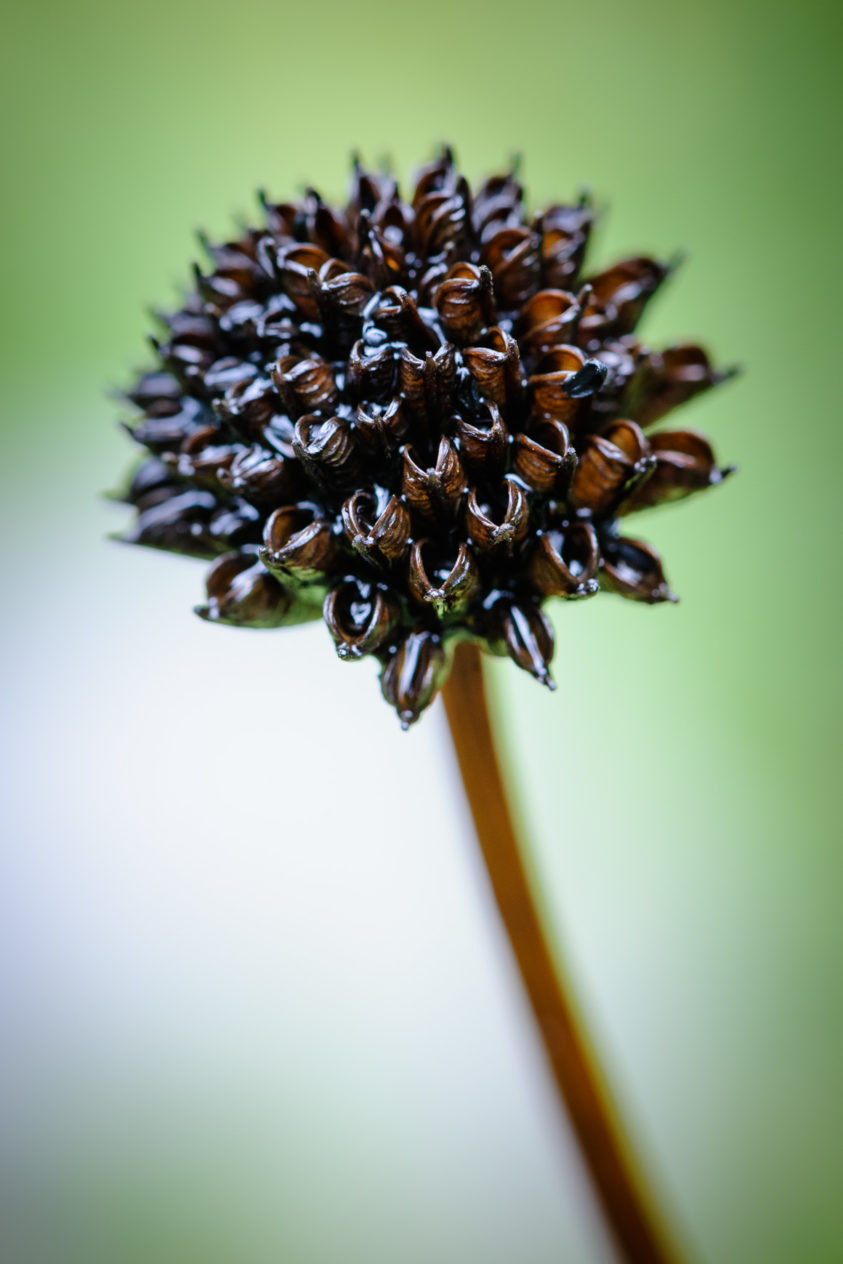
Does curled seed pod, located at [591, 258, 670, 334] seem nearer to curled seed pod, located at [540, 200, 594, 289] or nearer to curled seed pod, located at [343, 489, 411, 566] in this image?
curled seed pod, located at [540, 200, 594, 289]

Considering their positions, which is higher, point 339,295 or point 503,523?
point 339,295

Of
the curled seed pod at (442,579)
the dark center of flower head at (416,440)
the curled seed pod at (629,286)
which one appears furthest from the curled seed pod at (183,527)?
the curled seed pod at (629,286)

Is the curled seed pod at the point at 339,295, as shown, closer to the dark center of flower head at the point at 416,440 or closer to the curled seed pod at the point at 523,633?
the dark center of flower head at the point at 416,440

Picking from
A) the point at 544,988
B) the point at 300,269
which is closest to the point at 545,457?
the point at 300,269

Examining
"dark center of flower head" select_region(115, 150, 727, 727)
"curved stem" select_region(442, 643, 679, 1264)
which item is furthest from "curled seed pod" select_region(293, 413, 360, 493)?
"curved stem" select_region(442, 643, 679, 1264)

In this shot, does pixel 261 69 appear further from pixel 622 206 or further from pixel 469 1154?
pixel 469 1154

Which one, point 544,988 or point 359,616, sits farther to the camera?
point 544,988

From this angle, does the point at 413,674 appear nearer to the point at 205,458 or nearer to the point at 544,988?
the point at 205,458

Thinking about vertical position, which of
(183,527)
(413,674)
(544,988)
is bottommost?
(544,988)
